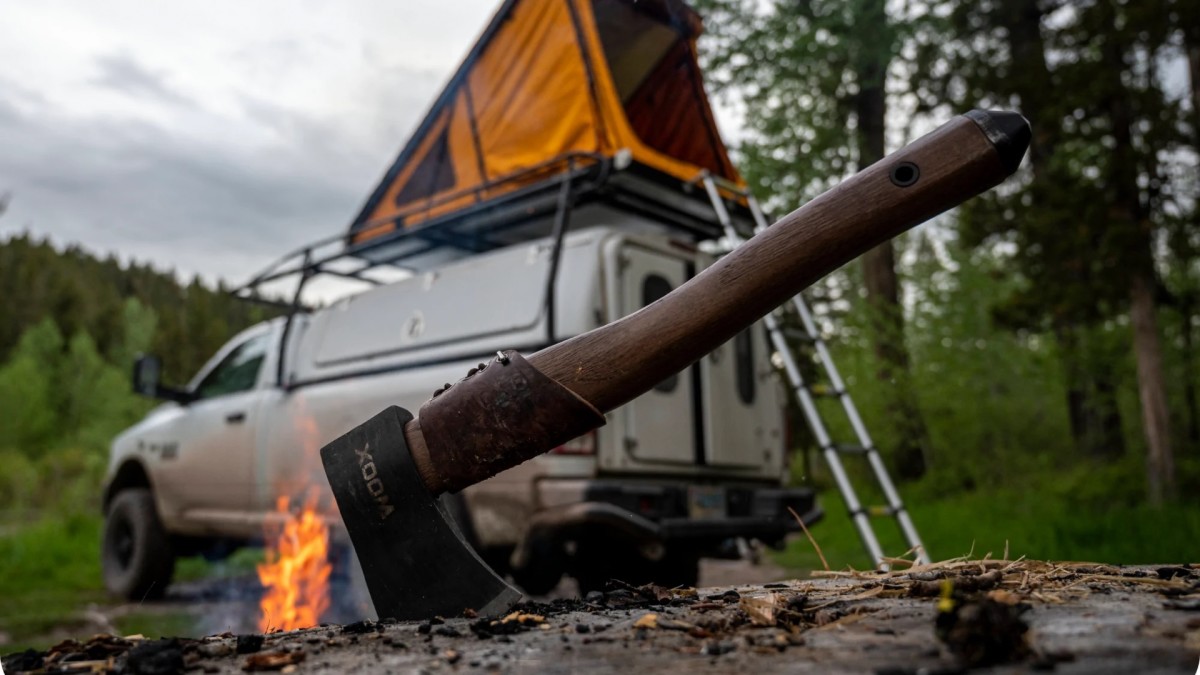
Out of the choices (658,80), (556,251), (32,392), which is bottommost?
(556,251)

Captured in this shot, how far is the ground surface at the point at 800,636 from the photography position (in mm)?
1239

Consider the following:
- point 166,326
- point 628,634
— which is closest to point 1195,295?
point 628,634

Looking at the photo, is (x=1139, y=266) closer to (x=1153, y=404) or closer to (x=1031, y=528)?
(x=1153, y=404)

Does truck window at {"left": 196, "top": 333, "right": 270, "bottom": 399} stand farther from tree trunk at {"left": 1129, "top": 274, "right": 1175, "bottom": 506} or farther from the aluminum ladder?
tree trunk at {"left": 1129, "top": 274, "right": 1175, "bottom": 506}

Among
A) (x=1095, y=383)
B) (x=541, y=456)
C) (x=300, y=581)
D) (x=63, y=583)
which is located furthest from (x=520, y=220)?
(x=1095, y=383)

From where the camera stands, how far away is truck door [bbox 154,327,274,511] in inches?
237

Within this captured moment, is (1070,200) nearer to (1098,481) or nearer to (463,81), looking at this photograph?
(1098,481)

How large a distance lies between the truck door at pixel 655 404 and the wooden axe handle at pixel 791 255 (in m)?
2.77

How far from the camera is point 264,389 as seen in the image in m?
→ 6.07

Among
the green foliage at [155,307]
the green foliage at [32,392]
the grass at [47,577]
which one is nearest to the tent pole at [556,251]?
the green foliage at [155,307]

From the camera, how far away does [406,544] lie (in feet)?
6.49

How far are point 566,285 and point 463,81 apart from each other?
6.39 feet

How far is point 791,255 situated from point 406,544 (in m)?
1.07

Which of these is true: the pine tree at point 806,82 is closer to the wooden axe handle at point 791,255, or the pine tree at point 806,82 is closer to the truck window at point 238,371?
the wooden axe handle at point 791,255
